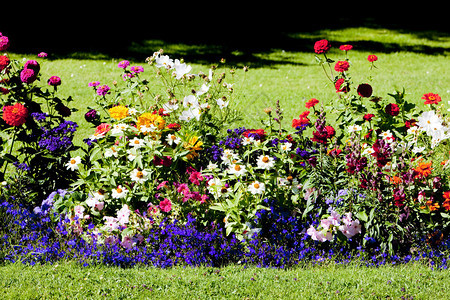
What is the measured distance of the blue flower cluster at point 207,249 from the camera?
3561 mm

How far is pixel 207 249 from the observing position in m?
3.61

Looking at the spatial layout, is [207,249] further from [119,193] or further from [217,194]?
[119,193]

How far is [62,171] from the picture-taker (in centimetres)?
411

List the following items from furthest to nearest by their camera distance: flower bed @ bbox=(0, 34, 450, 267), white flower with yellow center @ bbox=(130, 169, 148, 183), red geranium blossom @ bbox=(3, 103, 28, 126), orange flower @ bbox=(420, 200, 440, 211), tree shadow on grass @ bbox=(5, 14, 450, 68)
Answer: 1. tree shadow on grass @ bbox=(5, 14, 450, 68)
2. red geranium blossom @ bbox=(3, 103, 28, 126)
3. white flower with yellow center @ bbox=(130, 169, 148, 183)
4. flower bed @ bbox=(0, 34, 450, 267)
5. orange flower @ bbox=(420, 200, 440, 211)

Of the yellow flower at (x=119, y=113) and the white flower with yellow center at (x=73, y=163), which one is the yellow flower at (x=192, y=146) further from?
the white flower with yellow center at (x=73, y=163)

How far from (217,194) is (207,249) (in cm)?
38

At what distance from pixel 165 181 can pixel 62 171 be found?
888 mm

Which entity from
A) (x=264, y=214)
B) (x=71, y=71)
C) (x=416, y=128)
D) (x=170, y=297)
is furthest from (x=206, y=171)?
(x=71, y=71)

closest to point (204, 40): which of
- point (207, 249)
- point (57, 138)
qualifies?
point (57, 138)

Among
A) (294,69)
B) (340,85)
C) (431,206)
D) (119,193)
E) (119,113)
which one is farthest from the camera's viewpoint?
(294,69)

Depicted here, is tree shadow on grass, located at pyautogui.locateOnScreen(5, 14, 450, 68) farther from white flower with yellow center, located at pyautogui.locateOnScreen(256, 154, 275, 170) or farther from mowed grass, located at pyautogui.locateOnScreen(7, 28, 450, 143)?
white flower with yellow center, located at pyautogui.locateOnScreen(256, 154, 275, 170)

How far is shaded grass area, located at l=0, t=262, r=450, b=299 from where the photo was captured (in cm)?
316

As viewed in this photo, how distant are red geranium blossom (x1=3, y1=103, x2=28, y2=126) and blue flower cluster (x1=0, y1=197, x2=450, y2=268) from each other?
647 mm

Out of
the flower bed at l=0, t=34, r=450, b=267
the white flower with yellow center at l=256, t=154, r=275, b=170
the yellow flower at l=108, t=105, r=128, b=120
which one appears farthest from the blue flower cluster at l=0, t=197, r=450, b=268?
the yellow flower at l=108, t=105, r=128, b=120
